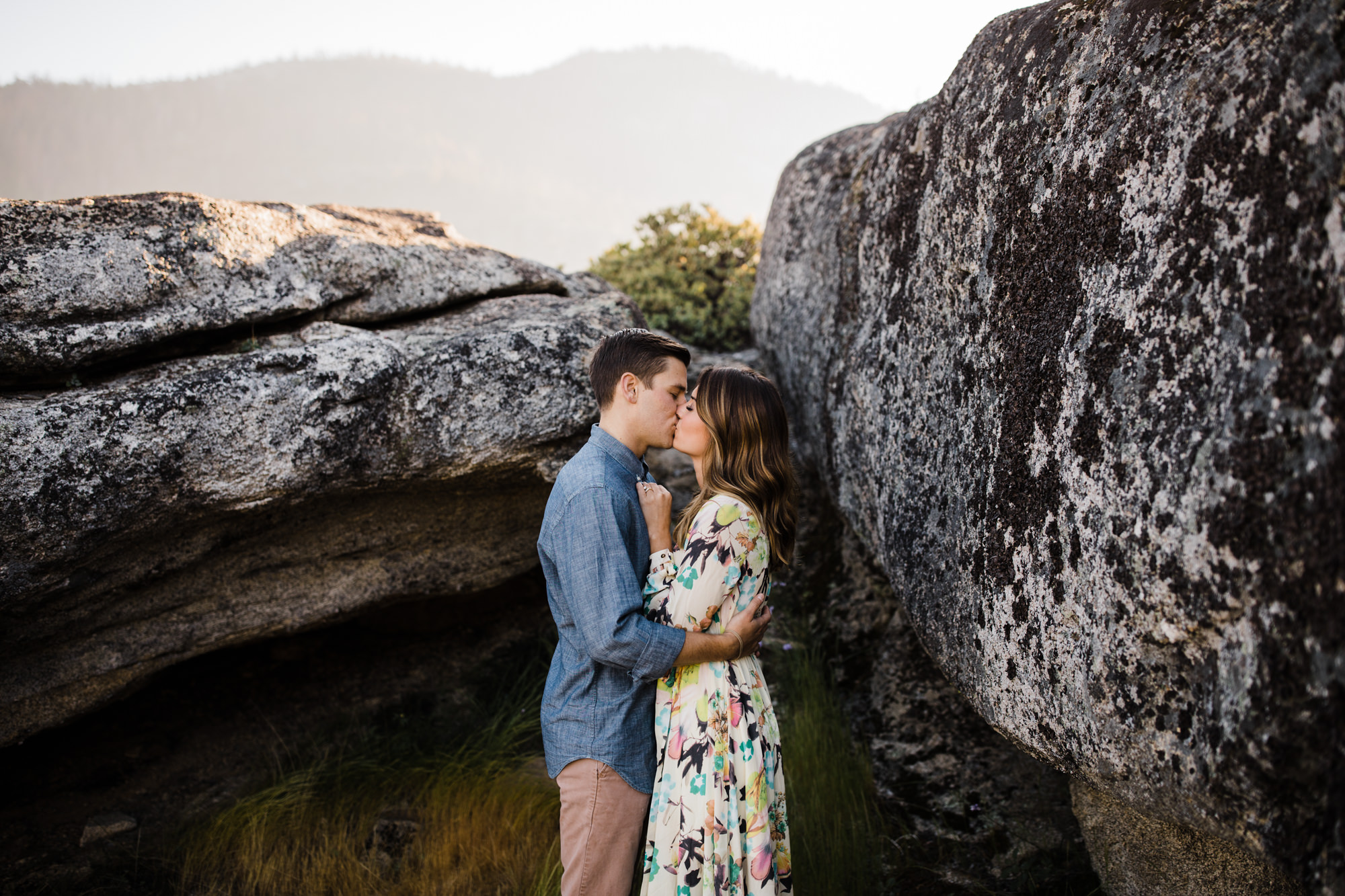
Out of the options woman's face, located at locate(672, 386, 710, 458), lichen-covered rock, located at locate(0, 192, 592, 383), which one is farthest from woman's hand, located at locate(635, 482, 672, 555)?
lichen-covered rock, located at locate(0, 192, 592, 383)

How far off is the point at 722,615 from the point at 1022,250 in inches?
63.6

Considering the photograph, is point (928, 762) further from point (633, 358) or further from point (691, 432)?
point (633, 358)

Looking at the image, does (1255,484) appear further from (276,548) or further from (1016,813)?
(276,548)

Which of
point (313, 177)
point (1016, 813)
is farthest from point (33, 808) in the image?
point (313, 177)

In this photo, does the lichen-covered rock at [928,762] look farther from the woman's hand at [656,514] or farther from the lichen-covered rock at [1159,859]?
the woman's hand at [656,514]

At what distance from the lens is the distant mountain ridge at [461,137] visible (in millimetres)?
62312

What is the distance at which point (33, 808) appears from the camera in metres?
4.15

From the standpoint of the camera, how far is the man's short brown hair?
3031 millimetres

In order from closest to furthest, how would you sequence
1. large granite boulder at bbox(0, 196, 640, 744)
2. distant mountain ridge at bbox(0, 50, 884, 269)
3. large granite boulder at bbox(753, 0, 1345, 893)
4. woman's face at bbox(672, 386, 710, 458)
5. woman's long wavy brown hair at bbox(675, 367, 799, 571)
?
large granite boulder at bbox(753, 0, 1345, 893) < woman's long wavy brown hair at bbox(675, 367, 799, 571) < woman's face at bbox(672, 386, 710, 458) < large granite boulder at bbox(0, 196, 640, 744) < distant mountain ridge at bbox(0, 50, 884, 269)

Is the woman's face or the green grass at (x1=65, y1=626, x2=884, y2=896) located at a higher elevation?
the woman's face

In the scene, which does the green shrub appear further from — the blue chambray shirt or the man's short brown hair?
the blue chambray shirt

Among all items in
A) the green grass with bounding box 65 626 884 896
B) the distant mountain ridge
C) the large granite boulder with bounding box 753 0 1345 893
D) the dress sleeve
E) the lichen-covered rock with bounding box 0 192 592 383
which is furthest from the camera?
the distant mountain ridge

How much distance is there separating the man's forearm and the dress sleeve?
0.06 metres

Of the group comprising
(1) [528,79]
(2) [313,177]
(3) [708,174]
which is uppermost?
(1) [528,79]
